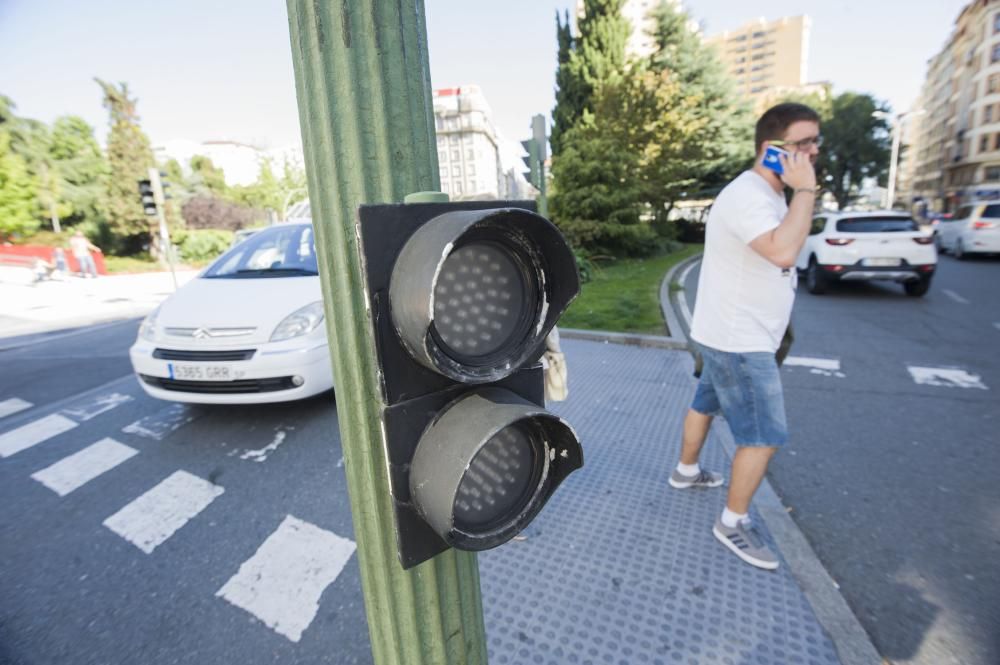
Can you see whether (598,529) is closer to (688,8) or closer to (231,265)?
(231,265)

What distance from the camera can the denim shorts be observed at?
2.38m

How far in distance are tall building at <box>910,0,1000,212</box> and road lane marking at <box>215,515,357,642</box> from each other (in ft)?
191

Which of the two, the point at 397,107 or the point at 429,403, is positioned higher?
the point at 397,107

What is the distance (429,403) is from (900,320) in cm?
918

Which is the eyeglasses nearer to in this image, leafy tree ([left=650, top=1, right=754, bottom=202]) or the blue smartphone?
the blue smartphone

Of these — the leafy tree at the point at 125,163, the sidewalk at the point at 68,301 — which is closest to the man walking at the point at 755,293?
the sidewalk at the point at 68,301

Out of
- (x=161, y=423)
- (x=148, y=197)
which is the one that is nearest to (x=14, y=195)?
(x=148, y=197)

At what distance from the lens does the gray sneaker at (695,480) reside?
3.09 m

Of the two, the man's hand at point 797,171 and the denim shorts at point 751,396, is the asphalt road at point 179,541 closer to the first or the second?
the denim shorts at point 751,396

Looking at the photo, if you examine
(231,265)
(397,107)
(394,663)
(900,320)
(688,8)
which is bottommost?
(900,320)

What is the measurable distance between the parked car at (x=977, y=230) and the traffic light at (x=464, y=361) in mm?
19706

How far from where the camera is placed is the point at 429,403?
2.68 feet

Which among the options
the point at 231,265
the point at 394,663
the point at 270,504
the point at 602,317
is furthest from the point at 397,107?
the point at 602,317

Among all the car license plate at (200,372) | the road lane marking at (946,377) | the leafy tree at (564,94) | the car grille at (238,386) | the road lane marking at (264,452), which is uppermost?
the leafy tree at (564,94)
